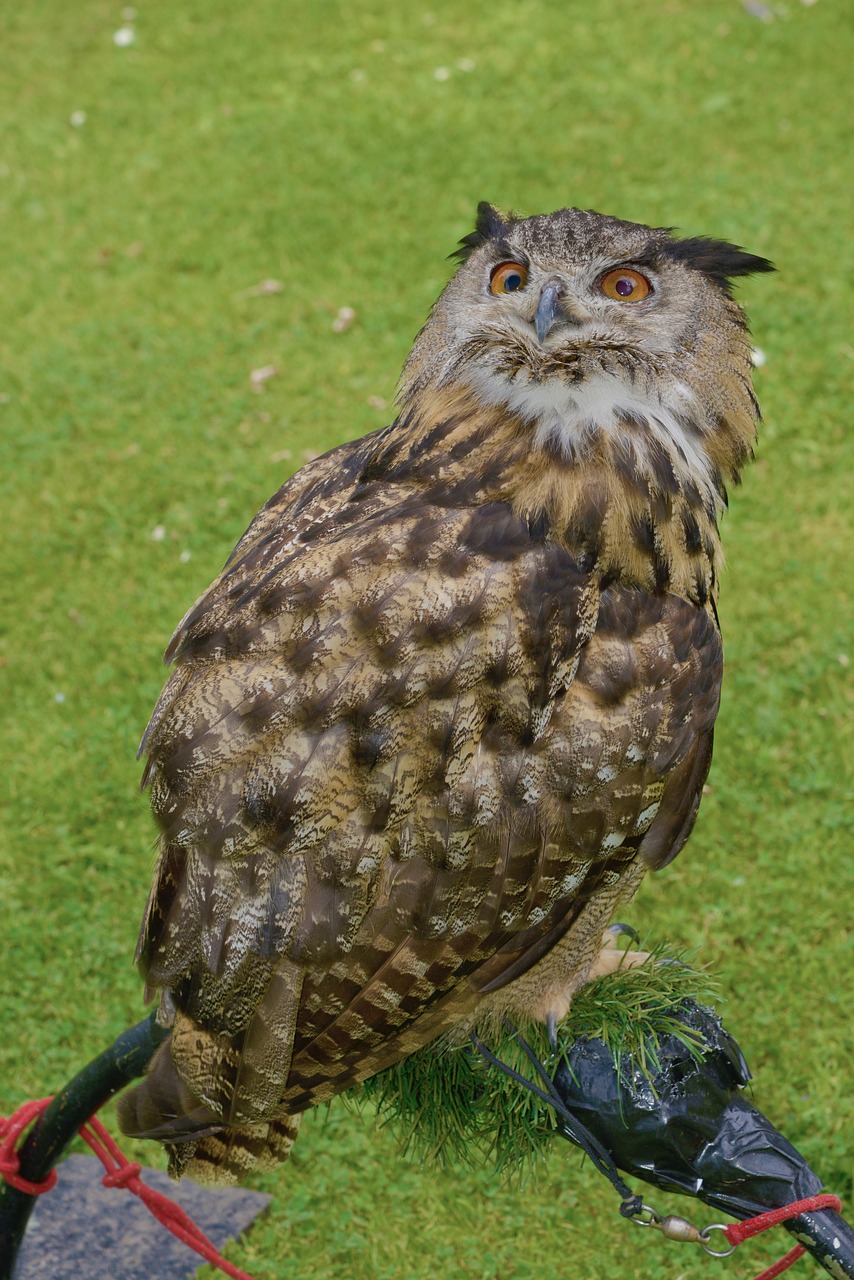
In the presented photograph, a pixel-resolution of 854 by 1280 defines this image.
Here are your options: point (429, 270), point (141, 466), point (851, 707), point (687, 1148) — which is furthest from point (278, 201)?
point (687, 1148)

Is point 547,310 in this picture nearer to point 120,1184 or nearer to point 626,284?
point 626,284

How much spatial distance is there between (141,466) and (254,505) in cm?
63

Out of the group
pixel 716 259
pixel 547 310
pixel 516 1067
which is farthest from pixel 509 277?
pixel 516 1067

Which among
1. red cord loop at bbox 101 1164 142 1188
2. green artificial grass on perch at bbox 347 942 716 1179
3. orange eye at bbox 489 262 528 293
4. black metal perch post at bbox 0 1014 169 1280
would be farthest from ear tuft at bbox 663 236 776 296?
red cord loop at bbox 101 1164 142 1188

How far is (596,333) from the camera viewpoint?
2297 mm

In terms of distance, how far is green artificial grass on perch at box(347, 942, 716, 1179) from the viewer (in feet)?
8.06

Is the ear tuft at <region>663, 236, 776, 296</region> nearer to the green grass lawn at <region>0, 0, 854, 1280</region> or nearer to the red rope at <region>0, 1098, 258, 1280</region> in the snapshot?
the green grass lawn at <region>0, 0, 854, 1280</region>

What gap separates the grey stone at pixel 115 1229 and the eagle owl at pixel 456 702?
1367 mm

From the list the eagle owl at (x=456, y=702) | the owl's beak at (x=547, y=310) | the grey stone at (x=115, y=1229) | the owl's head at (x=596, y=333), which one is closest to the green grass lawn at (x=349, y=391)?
the grey stone at (x=115, y=1229)

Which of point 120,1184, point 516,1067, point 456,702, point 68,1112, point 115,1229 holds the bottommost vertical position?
point 115,1229

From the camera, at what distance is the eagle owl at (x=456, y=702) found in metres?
2.21

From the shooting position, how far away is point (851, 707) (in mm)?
4832

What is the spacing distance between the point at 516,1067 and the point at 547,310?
1412mm

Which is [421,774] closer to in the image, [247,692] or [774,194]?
[247,692]
